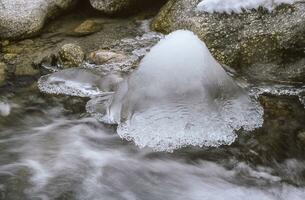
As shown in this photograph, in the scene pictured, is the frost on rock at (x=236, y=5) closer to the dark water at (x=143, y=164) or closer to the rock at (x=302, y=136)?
the dark water at (x=143, y=164)

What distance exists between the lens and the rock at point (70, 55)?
6.05m

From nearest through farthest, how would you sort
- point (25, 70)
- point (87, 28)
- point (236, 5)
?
point (236, 5) < point (25, 70) < point (87, 28)

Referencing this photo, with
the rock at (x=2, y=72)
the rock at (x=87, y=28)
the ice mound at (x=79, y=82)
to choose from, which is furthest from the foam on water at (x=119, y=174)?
the rock at (x=87, y=28)

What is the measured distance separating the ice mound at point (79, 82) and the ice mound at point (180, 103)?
2.36ft

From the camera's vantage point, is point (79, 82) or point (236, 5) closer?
point (79, 82)

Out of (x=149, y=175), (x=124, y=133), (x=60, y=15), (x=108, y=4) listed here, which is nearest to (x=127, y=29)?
(x=108, y=4)

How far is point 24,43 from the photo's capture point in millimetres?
6582

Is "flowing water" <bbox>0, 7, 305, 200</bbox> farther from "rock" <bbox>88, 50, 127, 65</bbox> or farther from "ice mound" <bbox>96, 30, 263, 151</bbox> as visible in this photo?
"rock" <bbox>88, 50, 127, 65</bbox>

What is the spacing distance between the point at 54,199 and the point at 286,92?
2951mm

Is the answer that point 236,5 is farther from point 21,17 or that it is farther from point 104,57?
point 21,17

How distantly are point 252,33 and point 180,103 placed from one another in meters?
1.71

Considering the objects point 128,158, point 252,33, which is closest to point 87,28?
point 252,33

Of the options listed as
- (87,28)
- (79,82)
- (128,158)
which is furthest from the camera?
(87,28)

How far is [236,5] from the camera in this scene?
5828 millimetres
